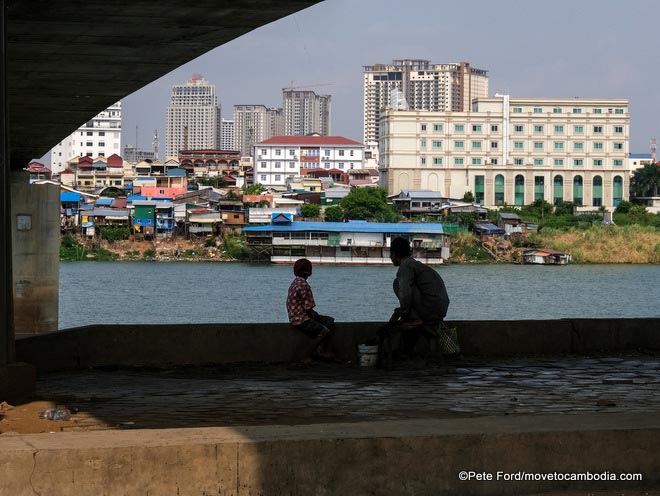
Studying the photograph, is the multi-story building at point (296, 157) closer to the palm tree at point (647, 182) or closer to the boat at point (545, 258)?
the palm tree at point (647, 182)

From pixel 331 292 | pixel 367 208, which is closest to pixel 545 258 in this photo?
pixel 367 208

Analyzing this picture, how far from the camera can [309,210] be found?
392 ft

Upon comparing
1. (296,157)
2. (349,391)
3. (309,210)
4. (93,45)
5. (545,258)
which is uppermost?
(296,157)

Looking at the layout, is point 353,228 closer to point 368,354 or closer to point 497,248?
point 497,248

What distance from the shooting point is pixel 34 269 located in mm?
31938

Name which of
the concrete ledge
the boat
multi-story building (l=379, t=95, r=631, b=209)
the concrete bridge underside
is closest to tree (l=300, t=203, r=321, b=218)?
multi-story building (l=379, t=95, r=631, b=209)

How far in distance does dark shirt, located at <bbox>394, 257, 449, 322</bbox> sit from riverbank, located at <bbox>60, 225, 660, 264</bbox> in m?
96.6

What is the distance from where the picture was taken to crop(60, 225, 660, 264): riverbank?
109 m

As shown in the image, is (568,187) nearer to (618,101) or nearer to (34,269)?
(618,101)

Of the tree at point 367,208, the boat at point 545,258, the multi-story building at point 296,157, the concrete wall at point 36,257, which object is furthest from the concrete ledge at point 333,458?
the multi-story building at point 296,157

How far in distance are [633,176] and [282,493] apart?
152073mm

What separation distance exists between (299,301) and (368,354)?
2.85ft

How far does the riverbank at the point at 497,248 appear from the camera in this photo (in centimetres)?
10881

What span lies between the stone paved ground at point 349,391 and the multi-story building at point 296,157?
157m
